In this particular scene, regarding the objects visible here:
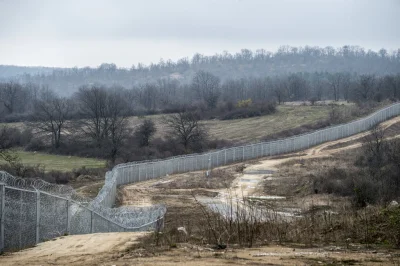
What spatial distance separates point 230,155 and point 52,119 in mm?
42655

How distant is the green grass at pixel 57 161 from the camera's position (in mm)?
73963

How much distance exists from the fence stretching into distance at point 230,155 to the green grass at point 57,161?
15.2 meters

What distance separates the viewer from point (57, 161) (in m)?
81.2

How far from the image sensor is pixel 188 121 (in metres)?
86.4

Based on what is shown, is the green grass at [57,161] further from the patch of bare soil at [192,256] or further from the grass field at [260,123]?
the patch of bare soil at [192,256]

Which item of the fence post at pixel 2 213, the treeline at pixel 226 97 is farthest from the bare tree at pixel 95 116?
the fence post at pixel 2 213

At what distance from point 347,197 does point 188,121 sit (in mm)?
51284

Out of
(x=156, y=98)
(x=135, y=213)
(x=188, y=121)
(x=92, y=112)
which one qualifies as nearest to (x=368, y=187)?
(x=135, y=213)

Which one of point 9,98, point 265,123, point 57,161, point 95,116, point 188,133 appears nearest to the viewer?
point 57,161

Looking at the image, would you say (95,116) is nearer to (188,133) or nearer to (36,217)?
(188,133)

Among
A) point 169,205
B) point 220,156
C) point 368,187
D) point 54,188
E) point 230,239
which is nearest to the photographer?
point 230,239

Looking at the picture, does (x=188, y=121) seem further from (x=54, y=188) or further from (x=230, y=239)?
(x=230, y=239)

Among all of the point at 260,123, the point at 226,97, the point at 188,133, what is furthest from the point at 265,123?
the point at 226,97

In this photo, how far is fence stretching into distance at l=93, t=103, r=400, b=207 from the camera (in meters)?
51.3
